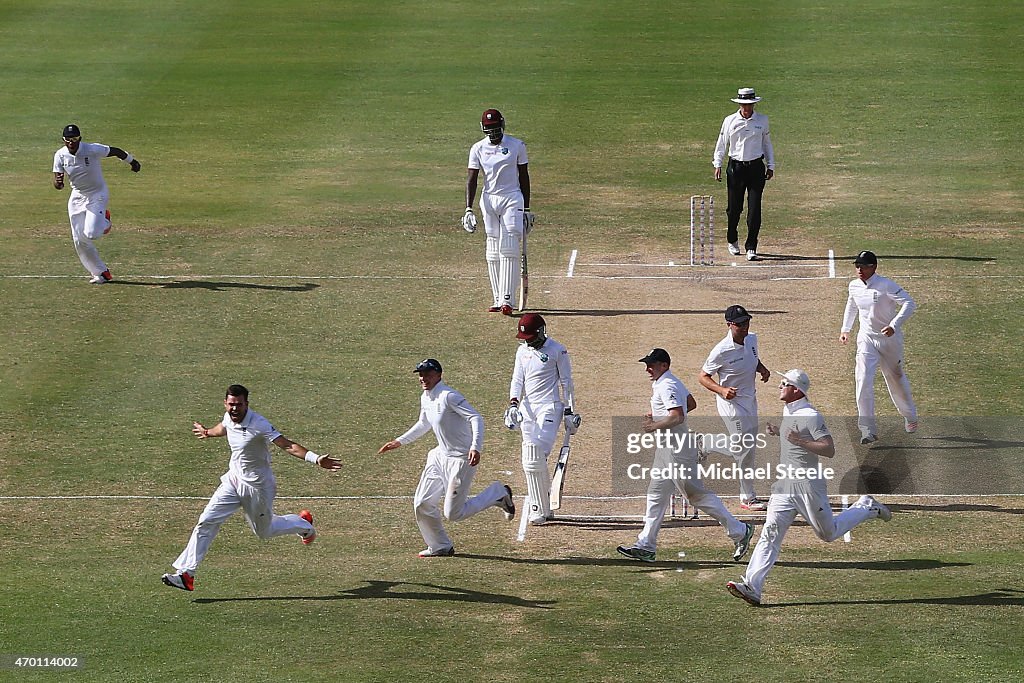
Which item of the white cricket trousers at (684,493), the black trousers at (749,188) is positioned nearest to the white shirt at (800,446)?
the white cricket trousers at (684,493)

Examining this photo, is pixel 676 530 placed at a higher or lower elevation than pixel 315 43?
lower

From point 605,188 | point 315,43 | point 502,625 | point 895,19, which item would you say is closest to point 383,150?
point 605,188

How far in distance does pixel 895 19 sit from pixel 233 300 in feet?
72.5

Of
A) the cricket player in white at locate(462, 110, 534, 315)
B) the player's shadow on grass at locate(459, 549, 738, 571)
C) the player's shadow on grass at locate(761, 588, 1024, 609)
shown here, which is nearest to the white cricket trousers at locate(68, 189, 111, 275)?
the cricket player in white at locate(462, 110, 534, 315)

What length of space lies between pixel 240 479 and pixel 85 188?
36.6 ft

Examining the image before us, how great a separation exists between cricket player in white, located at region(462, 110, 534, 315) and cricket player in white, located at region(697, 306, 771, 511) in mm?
6694

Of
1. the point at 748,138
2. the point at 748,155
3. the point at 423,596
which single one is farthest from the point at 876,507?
the point at 748,138

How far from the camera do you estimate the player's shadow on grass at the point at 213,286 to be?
955 inches

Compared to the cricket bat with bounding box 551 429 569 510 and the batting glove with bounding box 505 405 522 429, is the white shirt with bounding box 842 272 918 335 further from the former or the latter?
the batting glove with bounding box 505 405 522 429

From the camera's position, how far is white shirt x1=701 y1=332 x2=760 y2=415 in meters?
16.0

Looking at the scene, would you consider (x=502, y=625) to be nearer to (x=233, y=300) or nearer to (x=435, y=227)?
(x=233, y=300)

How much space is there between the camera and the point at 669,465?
1466cm

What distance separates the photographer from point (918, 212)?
1107 inches

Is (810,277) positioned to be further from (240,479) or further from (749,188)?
(240,479)
